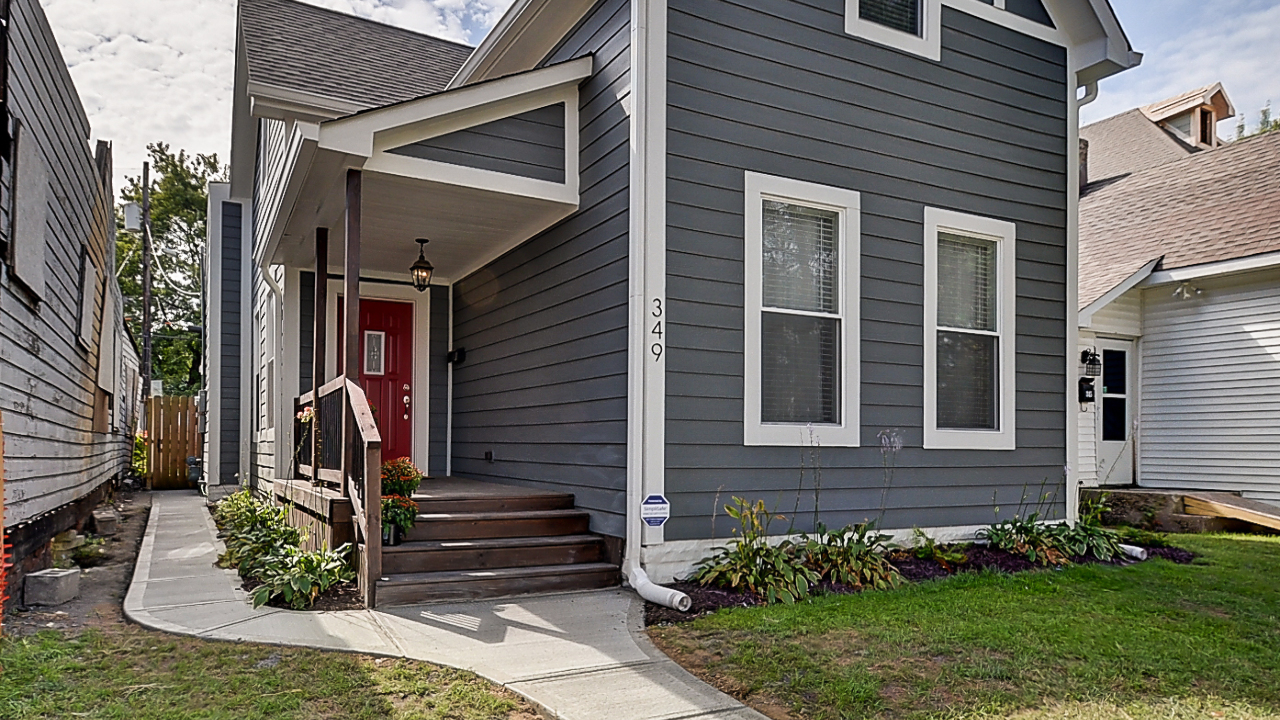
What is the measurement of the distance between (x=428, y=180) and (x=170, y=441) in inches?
488

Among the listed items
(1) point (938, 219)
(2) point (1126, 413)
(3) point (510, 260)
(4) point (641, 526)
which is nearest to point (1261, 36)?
(2) point (1126, 413)

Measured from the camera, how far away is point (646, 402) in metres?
5.29

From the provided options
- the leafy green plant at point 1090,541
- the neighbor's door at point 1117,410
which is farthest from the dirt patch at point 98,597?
the neighbor's door at point 1117,410

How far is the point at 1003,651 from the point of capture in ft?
13.2

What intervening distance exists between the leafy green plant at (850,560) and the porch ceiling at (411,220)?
287 centimetres

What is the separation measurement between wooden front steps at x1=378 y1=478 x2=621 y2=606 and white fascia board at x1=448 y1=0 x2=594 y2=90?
3.53 meters

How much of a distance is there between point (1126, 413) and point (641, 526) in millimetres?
8505

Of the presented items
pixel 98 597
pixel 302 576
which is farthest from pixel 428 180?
pixel 98 597

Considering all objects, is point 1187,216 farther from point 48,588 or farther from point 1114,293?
point 48,588

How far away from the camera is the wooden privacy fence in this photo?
15.4 m

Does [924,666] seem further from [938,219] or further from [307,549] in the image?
[307,549]

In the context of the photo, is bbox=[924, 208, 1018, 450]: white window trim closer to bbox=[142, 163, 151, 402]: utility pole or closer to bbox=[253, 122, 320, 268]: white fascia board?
bbox=[253, 122, 320, 268]: white fascia board

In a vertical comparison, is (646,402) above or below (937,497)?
above

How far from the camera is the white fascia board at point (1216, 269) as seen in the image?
9484mm
